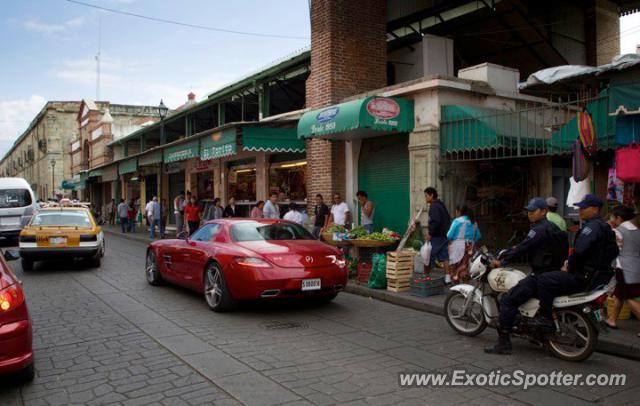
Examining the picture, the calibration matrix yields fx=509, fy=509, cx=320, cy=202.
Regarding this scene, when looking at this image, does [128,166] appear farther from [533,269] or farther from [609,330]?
[609,330]

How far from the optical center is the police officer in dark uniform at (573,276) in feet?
17.6

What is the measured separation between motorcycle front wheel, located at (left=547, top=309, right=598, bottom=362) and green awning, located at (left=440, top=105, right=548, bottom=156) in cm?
538

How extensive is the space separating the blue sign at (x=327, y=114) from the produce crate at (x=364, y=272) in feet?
12.7

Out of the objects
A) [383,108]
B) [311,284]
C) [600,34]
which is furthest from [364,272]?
[600,34]

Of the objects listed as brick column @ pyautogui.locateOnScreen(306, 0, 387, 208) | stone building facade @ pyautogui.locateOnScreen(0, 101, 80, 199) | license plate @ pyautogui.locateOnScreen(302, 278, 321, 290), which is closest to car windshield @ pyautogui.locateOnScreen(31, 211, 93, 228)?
brick column @ pyautogui.locateOnScreen(306, 0, 387, 208)

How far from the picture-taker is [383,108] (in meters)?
11.5

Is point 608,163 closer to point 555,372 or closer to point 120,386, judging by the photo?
point 555,372

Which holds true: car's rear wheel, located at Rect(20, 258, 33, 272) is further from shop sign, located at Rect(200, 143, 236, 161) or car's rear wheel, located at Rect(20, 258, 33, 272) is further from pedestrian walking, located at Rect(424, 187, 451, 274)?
pedestrian walking, located at Rect(424, 187, 451, 274)

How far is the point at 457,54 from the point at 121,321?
14.3 m

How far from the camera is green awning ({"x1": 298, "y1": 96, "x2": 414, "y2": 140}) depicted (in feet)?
36.8

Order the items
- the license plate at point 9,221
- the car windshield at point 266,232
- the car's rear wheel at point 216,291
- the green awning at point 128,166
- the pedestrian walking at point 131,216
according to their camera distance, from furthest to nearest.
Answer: the green awning at point 128,166
the pedestrian walking at point 131,216
the license plate at point 9,221
the car windshield at point 266,232
the car's rear wheel at point 216,291

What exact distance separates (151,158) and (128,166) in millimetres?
4892

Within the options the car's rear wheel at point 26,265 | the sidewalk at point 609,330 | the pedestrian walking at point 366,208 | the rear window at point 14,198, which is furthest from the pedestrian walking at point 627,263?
the rear window at point 14,198

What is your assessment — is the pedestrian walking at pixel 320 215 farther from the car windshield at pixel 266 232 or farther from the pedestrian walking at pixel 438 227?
the car windshield at pixel 266 232
